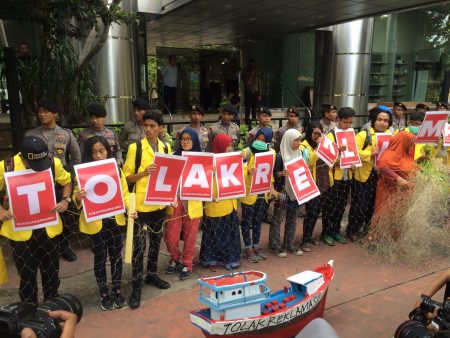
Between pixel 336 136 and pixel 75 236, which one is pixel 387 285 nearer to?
pixel 336 136

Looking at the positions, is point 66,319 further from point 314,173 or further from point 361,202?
point 361,202

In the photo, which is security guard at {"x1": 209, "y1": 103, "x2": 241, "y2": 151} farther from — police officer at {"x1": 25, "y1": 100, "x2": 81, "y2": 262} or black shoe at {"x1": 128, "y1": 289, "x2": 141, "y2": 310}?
black shoe at {"x1": 128, "y1": 289, "x2": 141, "y2": 310}

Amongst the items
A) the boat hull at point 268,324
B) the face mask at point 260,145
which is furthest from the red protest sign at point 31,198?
the face mask at point 260,145

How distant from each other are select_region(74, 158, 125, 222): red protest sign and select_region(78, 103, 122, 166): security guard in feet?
4.32

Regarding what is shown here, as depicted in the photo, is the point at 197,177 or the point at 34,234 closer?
the point at 34,234

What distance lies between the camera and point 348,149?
519 centimetres

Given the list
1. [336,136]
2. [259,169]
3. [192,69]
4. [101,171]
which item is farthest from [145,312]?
[192,69]

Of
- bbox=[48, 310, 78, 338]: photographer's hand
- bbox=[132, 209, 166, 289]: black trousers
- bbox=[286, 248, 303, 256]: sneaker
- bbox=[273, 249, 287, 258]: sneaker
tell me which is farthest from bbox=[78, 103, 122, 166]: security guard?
bbox=[48, 310, 78, 338]: photographer's hand

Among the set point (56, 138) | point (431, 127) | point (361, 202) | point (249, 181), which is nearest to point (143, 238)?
point (249, 181)

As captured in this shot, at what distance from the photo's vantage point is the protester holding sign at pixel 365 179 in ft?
17.4

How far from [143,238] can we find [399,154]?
334cm

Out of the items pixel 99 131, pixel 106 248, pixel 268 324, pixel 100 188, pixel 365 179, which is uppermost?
pixel 99 131

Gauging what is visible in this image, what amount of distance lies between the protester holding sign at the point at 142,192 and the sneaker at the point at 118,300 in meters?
0.08

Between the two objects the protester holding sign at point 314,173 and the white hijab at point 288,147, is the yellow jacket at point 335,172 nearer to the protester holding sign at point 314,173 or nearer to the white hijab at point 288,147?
the protester holding sign at point 314,173
